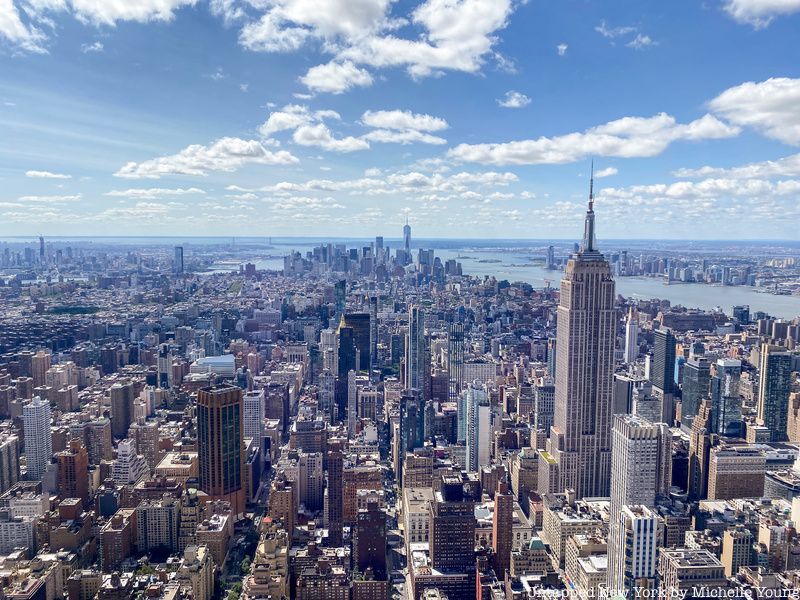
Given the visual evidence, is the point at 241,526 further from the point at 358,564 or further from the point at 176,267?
the point at 176,267

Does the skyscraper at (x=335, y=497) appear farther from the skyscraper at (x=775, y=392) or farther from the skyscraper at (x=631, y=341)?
the skyscraper at (x=631, y=341)

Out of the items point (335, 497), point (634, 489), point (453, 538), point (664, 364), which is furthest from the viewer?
point (664, 364)

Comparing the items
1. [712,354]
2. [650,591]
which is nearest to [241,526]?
[650,591]

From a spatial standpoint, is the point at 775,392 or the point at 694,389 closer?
the point at 775,392

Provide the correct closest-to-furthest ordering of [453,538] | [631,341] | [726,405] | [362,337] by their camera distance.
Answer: [453,538] → [726,405] → [631,341] → [362,337]

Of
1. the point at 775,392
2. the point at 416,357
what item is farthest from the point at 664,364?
the point at 416,357

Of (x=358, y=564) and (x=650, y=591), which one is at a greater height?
(x=650, y=591)

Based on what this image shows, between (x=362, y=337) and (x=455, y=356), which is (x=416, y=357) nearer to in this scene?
(x=455, y=356)
